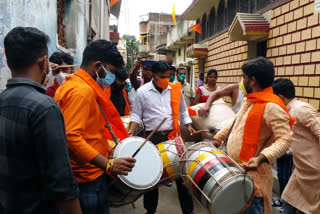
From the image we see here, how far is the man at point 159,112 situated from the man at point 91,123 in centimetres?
139

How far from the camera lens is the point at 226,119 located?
3725 mm

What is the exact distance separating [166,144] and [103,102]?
967 mm

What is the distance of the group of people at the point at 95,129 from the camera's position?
46.3 inches

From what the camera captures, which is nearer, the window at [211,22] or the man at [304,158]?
the man at [304,158]

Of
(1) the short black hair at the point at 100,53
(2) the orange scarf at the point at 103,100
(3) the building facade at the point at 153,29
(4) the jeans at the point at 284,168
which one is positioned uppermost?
(3) the building facade at the point at 153,29

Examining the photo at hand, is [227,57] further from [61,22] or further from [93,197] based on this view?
[93,197]

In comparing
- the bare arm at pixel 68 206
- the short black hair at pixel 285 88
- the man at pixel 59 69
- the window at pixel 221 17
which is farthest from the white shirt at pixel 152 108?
the window at pixel 221 17

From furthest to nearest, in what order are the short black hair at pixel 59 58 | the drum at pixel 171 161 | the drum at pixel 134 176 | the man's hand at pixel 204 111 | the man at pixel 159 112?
1. the man's hand at pixel 204 111
2. the man at pixel 159 112
3. the short black hair at pixel 59 58
4. the drum at pixel 171 161
5. the drum at pixel 134 176

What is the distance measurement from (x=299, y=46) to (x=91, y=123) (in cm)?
483

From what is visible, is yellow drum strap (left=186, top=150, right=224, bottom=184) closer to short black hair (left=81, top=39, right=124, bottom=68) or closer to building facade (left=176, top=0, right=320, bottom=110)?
short black hair (left=81, top=39, right=124, bottom=68)

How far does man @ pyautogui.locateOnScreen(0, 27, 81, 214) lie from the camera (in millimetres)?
1155

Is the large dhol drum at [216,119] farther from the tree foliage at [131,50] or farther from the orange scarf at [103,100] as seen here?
the tree foliage at [131,50]

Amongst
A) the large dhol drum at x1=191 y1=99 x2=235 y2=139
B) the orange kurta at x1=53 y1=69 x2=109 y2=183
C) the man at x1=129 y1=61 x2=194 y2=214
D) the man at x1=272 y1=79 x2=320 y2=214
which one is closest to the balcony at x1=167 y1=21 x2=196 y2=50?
the large dhol drum at x1=191 y1=99 x2=235 y2=139

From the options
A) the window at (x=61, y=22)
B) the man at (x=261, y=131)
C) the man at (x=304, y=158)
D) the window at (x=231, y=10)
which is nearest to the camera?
the man at (x=261, y=131)
